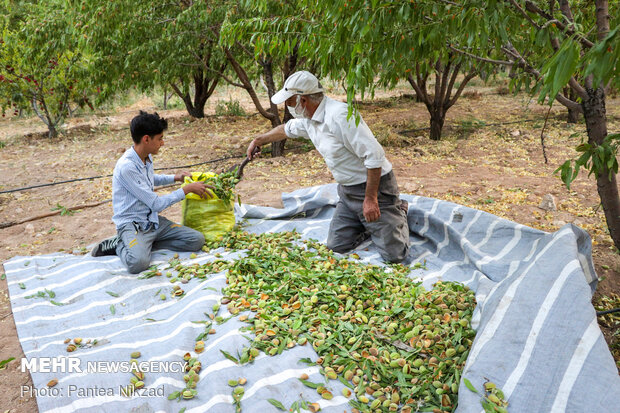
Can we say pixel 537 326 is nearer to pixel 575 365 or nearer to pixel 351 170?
pixel 575 365

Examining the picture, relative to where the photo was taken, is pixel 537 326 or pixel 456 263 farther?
pixel 456 263

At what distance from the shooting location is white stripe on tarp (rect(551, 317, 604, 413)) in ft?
5.59

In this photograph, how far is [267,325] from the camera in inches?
94.0

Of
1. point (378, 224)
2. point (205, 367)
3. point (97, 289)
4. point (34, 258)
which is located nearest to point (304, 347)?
point (205, 367)

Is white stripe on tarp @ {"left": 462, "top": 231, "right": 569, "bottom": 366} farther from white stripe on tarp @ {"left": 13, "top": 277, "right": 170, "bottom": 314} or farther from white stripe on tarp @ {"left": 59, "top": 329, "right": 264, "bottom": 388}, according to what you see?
white stripe on tarp @ {"left": 13, "top": 277, "right": 170, "bottom": 314}

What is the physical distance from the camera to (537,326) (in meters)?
1.96

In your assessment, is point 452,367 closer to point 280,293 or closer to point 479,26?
point 280,293

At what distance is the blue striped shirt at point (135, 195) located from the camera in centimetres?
321

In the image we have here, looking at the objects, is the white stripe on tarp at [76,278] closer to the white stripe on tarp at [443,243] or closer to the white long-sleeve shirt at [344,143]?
the white long-sleeve shirt at [344,143]

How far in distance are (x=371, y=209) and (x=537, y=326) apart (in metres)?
1.43

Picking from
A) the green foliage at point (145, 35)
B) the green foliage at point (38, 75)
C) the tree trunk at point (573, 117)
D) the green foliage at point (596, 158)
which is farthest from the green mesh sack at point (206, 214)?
the tree trunk at point (573, 117)

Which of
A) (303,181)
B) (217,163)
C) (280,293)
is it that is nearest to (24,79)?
(217,163)

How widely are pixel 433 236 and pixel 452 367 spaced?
1575mm

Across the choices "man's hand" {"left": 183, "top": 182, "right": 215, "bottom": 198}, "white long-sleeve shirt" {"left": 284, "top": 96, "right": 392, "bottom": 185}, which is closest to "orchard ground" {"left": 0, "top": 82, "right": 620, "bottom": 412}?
"man's hand" {"left": 183, "top": 182, "right": 215, "bottom": 198}
